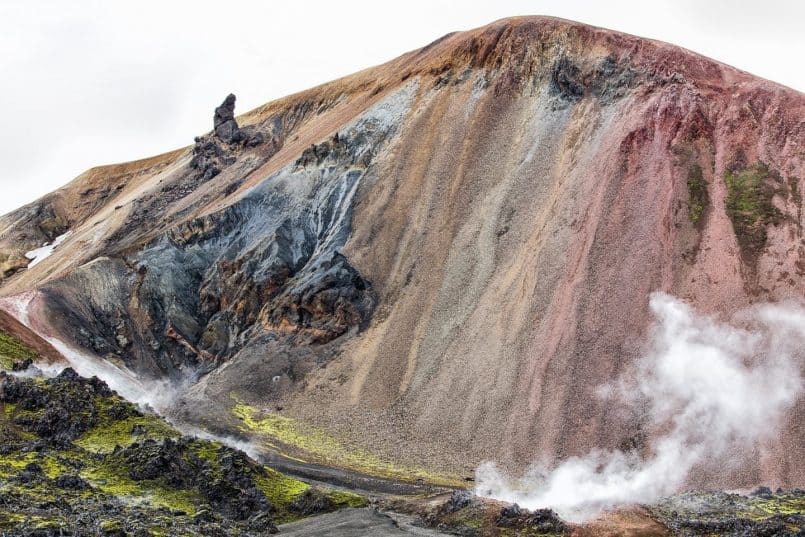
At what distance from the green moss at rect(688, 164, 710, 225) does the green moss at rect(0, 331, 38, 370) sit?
4006cm

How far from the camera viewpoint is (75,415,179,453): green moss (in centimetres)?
3491

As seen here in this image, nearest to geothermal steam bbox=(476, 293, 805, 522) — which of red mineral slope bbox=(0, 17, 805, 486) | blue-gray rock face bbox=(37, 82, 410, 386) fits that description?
red mineral slope bbox=(0, 17, 805, 486)

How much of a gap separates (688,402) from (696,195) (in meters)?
16.6

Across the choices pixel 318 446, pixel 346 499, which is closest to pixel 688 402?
pixel 346 499

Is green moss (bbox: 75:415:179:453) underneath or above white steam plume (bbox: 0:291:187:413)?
underneath

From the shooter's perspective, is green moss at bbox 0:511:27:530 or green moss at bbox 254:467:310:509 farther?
green moss at bbox 254:467:310:509

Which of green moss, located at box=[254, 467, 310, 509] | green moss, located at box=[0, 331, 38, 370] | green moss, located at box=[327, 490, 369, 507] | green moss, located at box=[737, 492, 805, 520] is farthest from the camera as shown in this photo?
green moss, located at box=[0, 331, 38, 370]

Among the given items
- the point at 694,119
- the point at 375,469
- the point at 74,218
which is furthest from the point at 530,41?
the point at 74,218

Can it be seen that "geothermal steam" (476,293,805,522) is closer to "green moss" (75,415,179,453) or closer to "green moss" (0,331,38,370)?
"green moss" (75,415,179,453)

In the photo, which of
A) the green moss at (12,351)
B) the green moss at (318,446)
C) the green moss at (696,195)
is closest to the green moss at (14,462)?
the green moss at (12,351)

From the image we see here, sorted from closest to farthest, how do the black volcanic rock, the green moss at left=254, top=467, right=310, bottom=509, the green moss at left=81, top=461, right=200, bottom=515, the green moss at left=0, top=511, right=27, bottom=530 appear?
the green moss at left=0, top=511, right=27, bottom=530 → the green moss at left=81, top=461, right=200, bottom=515 → the green moss at left=254, top=467, right=310, bottom=509 → the black volcanic rock

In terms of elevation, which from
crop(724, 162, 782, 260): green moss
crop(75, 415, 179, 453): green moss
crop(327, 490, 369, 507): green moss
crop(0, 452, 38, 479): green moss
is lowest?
crop(0, 452, 38, 479): green moss

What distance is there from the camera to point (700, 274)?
4788 centimetres

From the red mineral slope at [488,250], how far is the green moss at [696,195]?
0.18 m
